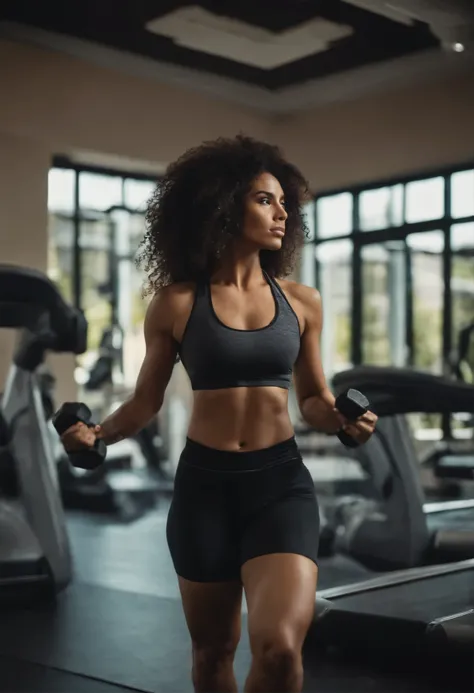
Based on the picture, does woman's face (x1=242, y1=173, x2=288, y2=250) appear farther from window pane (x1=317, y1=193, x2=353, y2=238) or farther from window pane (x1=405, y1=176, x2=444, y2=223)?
window pane (x1=317, y1=193, x2=353, y2=238)

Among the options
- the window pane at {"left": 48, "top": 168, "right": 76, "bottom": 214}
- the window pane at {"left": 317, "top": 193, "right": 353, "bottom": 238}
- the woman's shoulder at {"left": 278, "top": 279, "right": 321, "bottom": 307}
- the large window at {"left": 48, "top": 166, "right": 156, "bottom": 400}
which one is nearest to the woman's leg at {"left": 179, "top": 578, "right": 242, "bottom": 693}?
the woman's shoulder at {"left": 278, "top": 279, "right": 321, "bottom": 307}

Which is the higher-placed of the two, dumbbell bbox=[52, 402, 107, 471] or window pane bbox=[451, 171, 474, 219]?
window pane bbox=[451, 171, 474, 219]

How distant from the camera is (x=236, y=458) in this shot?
5.09 feet

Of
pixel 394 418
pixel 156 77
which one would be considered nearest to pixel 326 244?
pixel 156 77

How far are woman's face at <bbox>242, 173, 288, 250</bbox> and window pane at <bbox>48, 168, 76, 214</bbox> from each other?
6585 millimetres

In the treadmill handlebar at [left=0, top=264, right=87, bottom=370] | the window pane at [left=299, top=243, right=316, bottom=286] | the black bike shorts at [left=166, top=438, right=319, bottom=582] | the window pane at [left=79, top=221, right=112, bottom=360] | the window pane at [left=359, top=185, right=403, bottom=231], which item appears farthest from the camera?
the window pane at [left=299, top=243, right=316, bottom=286]

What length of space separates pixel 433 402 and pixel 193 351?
2.06 meters

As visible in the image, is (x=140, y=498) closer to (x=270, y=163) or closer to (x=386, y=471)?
(x=386, y=471)

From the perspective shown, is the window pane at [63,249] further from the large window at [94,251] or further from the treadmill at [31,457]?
the treadmill at [31,457]

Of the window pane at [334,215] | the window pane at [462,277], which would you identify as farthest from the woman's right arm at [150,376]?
the window pane at [334,215]

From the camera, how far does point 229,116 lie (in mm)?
8680

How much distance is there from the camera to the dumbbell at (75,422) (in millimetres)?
1555

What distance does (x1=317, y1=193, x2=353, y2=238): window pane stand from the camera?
892 centimetres

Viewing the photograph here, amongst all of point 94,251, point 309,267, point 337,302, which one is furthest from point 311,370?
Answer: point 309,267
